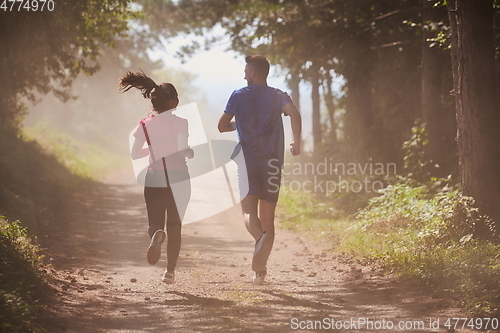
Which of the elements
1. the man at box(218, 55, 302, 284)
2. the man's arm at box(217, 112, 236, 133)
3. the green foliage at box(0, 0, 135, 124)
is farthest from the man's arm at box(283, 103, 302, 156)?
the green foliage at box(0, 0, 135, 124)

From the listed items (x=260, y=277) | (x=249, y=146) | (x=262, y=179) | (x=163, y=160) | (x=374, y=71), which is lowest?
(x=260, y=277)

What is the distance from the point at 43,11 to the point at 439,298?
13.3 metres

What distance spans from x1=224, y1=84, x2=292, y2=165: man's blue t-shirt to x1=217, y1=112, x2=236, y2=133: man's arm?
0.20ft

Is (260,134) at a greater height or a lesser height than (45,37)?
lesser

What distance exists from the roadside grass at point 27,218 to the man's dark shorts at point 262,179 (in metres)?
2.41

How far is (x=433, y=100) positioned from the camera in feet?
44.0

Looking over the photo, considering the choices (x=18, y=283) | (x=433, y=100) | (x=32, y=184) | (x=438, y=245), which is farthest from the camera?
(x=433, y=100)

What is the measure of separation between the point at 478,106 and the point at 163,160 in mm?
4519

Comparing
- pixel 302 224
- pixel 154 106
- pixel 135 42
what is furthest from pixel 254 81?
pixel 135 42

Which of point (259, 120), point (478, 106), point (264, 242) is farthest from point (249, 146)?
point (478, 106)

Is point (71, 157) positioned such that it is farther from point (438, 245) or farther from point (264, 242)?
point (264, 242)

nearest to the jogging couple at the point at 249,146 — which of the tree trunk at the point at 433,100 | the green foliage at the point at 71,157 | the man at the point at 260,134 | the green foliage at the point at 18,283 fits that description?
the man at the point at 260,134

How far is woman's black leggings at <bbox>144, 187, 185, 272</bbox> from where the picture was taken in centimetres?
626

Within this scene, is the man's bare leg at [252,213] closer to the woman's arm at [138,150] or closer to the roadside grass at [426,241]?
the woman's arm at [138,150]
